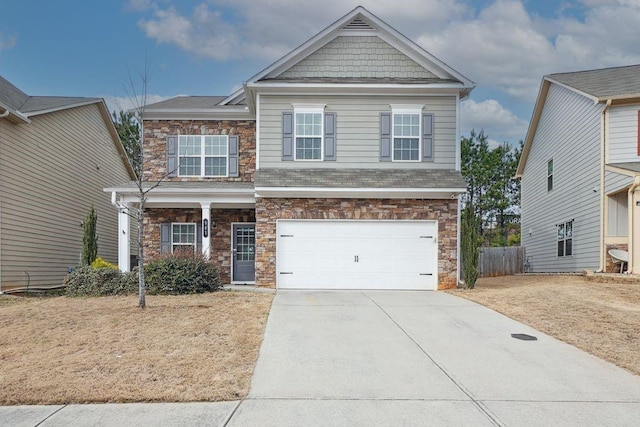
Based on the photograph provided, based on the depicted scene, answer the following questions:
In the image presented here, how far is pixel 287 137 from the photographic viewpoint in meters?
15.1

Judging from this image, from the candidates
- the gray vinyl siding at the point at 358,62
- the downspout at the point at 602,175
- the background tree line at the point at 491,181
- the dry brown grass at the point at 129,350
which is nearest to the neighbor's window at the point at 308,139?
the gray vinyl siding at the point at 358,62

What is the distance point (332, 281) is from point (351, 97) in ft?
17.3

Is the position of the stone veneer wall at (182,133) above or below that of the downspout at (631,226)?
above

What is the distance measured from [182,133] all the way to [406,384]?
1272cm

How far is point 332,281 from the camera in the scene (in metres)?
14.8

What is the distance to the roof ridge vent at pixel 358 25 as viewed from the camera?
1551 cm

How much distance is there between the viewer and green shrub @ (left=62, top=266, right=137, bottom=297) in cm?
1349

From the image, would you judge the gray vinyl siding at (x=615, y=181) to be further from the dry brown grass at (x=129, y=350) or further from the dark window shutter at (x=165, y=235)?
the dark window shutter at (x=165, y=235)

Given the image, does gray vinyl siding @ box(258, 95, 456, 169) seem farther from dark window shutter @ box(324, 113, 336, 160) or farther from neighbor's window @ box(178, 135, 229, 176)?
neighbor's window @ box(178, 135, 229, 176)

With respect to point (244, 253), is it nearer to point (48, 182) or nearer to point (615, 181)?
point (48, 182)

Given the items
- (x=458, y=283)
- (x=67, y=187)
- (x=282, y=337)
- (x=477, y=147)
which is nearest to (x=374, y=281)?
(x=458, y=283)

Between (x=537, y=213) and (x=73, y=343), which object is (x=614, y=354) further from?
(x=537, y=213)

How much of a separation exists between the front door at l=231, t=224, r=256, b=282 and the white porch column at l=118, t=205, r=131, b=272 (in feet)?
10.4

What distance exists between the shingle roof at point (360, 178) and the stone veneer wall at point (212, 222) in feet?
7.78
